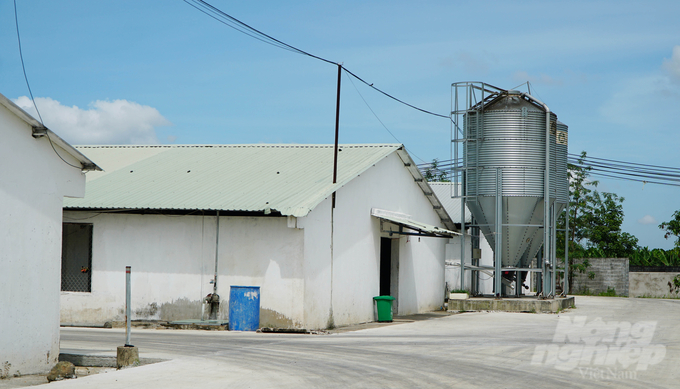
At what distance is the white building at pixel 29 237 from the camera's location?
1094 centimetres

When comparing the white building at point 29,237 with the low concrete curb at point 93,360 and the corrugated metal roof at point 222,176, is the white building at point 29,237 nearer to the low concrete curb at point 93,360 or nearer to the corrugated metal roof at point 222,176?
the low concrete curb at point 93,360

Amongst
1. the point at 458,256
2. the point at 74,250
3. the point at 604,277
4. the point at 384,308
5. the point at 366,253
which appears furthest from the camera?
the point at 604,277

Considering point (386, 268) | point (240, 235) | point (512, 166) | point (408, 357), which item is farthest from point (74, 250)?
point (512, 166)

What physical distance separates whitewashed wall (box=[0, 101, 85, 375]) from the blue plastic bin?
676cm

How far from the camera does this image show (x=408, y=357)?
42.9 ft

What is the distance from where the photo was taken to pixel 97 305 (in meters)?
20.0

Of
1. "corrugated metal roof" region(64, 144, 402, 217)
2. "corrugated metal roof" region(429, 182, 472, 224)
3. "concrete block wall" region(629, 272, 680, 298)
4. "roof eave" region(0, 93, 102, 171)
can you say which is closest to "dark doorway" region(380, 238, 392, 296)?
"corrugated metal roof" region(64, 144, 402, 217)

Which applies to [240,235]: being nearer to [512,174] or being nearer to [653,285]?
[512,174]

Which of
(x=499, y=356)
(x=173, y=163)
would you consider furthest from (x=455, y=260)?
(x=499, y=356)

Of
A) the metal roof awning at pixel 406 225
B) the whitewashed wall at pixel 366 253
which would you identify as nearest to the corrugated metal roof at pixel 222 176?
the whitewashed wall at pixel 366 253

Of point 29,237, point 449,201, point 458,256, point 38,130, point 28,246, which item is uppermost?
point 449,201

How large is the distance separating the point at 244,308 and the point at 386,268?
8.17 meters

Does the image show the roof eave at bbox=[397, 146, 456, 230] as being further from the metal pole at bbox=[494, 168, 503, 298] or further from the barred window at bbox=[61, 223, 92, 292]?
the barred window at bbox=[61, 223, 92, 292]

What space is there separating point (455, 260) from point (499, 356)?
19822 millimetres
